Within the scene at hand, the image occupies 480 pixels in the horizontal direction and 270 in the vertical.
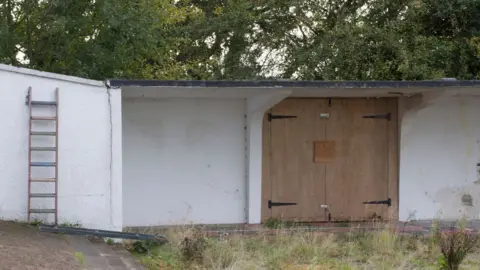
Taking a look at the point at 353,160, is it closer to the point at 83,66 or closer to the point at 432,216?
the point at 432,216

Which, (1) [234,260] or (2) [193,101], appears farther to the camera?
(2) [193,101]

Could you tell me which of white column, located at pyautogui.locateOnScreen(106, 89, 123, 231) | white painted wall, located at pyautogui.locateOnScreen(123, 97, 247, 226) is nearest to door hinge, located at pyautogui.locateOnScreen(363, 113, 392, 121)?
white painted wall, located at pyautogui.locateOnScreen(123, 97, 247, 226)

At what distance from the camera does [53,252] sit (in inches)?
256

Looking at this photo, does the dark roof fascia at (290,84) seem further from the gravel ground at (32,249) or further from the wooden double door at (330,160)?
the gravel ground at (32,249)

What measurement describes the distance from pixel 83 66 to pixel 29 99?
6179 millimetres

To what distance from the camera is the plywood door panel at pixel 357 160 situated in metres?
10.6

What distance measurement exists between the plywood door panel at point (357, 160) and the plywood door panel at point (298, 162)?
210mm

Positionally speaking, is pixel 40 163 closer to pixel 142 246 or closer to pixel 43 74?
pixel 43 74

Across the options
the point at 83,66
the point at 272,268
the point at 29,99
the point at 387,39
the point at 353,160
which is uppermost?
the point at 387,39

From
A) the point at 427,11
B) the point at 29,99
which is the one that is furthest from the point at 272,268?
the point at 427,11

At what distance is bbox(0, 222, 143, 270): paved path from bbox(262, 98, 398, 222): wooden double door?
11.7 ft

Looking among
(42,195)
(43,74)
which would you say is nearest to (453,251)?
(42,195)

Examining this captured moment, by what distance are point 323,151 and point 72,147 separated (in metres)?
4.45

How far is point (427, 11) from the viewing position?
611 inches
